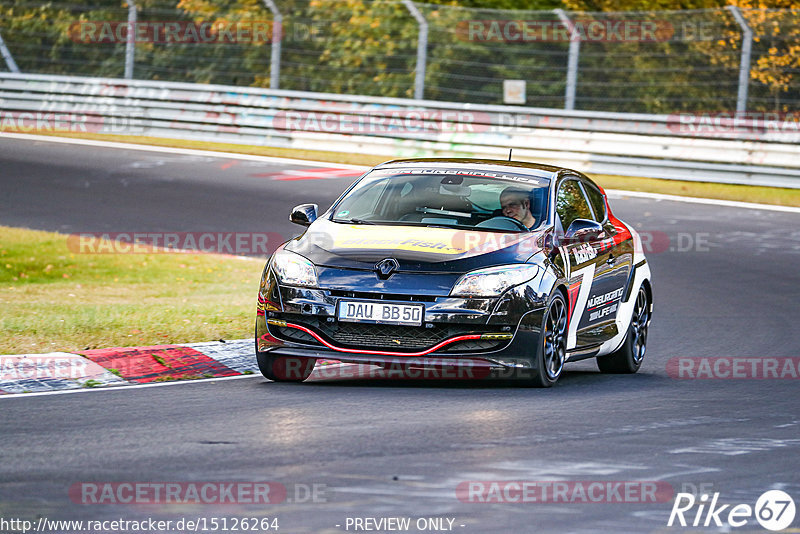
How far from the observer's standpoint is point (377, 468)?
6695 millimetres

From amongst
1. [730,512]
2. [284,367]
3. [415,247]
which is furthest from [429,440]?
[284,367]

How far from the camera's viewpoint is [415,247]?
9148mm

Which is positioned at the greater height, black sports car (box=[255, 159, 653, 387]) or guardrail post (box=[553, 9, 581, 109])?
guardrail post (box=[553, 9, 581, 109])

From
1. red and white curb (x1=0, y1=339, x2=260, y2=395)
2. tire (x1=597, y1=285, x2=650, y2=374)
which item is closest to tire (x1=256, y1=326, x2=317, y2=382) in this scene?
red and white curb (x1=0, y1=339, x2=260, y2=395)

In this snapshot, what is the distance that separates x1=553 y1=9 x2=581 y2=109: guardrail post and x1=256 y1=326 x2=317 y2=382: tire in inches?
601

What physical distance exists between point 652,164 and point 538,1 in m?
12.0

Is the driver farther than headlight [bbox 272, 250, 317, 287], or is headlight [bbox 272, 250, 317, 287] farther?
the driver

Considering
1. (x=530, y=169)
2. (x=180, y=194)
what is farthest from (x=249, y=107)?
(x=530, y=169)

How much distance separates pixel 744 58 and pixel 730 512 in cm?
1778

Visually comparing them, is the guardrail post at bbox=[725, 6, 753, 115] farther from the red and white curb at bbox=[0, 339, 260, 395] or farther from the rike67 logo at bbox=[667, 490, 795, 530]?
the rike67 logo at bbox=[667, 490, 795, 530]

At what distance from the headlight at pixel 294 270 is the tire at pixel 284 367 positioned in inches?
21.2

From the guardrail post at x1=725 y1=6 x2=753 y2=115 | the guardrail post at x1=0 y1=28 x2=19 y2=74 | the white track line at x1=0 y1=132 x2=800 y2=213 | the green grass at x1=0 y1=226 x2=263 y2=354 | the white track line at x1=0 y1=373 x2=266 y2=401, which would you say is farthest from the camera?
the guardrail post at x1=0 y1=28 x2=19 y2=74

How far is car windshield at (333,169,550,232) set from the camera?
9.84 metres

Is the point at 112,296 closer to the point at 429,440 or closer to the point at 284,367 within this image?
the point at 284,367
